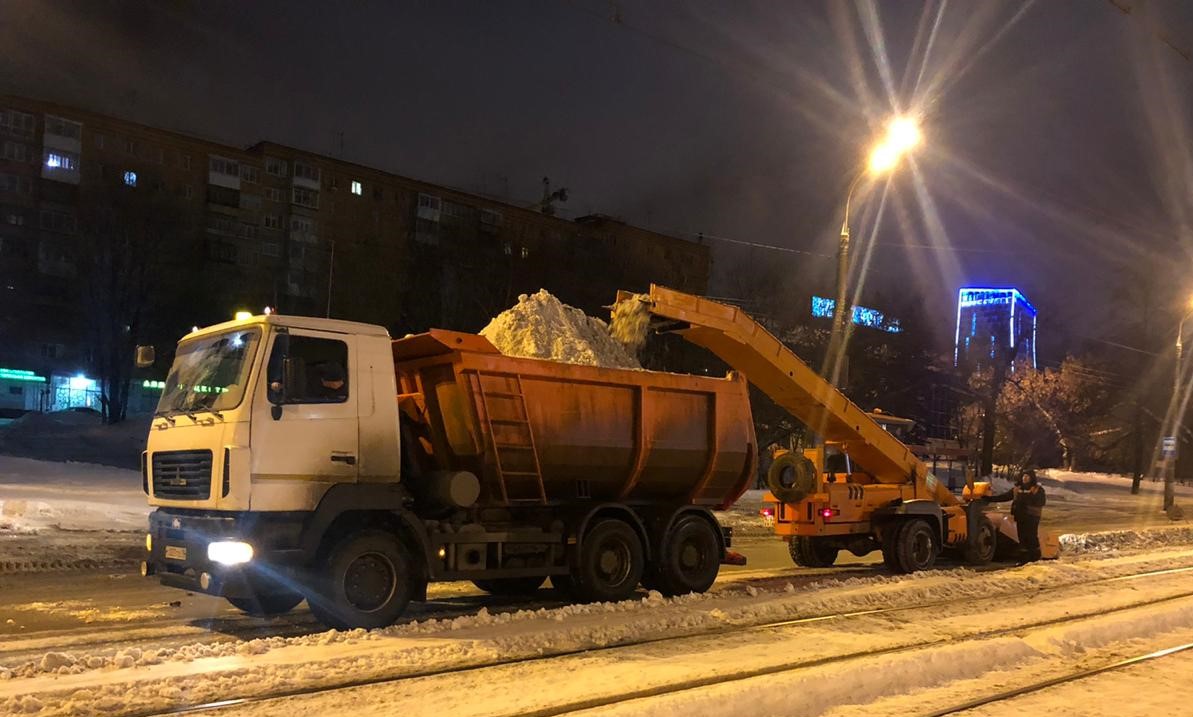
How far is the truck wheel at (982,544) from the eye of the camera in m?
14.9

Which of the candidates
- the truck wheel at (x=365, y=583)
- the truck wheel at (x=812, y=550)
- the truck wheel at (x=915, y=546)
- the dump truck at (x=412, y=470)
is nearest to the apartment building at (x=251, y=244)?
the truck wheel at (x=812, y=550)

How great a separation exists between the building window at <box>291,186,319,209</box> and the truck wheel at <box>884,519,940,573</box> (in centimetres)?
5292

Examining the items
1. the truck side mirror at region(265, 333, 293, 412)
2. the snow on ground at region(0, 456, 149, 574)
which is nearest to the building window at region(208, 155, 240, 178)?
the snow on ground at region(0, 456, 149, 574)

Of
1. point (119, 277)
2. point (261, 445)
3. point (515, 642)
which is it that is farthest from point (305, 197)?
point (515, 642)

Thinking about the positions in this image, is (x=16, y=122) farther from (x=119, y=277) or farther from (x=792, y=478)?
(x=792, y=478)

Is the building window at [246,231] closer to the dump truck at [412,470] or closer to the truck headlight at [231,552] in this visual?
the dump truck at [412,470]

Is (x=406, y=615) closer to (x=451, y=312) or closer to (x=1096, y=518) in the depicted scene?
(x=451, y=312)

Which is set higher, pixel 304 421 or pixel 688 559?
pixel 304 421

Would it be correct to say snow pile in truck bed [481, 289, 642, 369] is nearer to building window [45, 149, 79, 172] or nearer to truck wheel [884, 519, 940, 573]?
truck wheel [884, 519, 940, 573]

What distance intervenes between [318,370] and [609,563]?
398cm

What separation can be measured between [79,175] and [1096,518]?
54777 mm

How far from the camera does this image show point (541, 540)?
933 centimetres

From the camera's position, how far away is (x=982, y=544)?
15.0 m

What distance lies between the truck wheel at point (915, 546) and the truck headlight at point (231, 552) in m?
9.60
